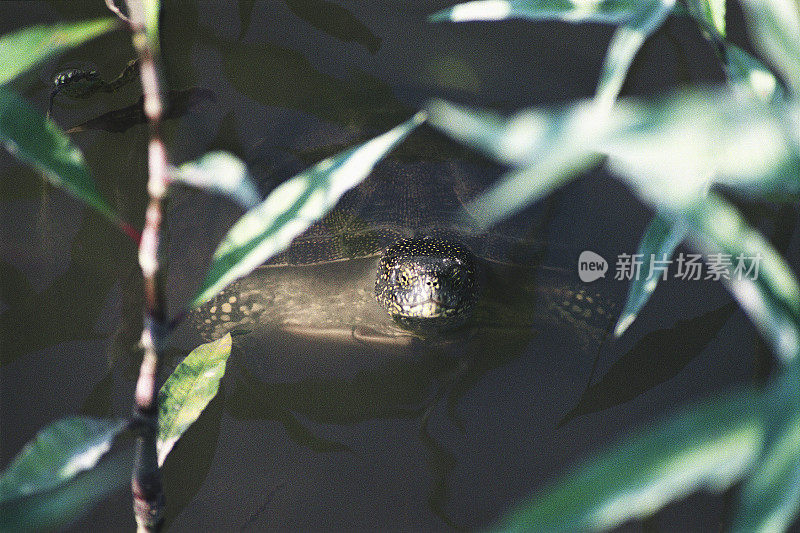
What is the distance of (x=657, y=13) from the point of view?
71 cm

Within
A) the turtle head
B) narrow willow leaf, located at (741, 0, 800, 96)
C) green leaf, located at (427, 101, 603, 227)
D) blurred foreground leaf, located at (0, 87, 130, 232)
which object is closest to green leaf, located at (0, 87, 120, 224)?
blurred foreground leaf, located at (0, 87, 130, 232)

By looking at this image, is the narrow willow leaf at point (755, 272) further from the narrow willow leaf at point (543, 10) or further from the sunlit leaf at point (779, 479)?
the narrow willow leaf at point (543, 10)

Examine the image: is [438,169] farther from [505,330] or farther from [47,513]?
[47,513]

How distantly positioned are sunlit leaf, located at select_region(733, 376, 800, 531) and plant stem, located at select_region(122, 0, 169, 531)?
2.13 feet

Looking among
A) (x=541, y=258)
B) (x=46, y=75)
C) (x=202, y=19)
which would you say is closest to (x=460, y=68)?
(x=541, y=258)

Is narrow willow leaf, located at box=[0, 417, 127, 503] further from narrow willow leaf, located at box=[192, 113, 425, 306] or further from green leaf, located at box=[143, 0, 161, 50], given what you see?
green leaf, located at box=[143, 0, 161, 50]

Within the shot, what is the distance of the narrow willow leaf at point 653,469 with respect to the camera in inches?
16.5

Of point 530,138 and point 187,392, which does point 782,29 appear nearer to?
point 530,138

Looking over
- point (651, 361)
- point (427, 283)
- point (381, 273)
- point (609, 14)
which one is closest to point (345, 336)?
point (381, 273)

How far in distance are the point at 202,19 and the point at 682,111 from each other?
2298 mm

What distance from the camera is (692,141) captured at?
0.41 metres

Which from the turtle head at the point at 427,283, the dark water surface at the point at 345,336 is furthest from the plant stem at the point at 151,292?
the turtle head at the point at 427,283

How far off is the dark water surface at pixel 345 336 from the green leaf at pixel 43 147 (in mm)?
1444

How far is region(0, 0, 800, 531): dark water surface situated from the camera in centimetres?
185
